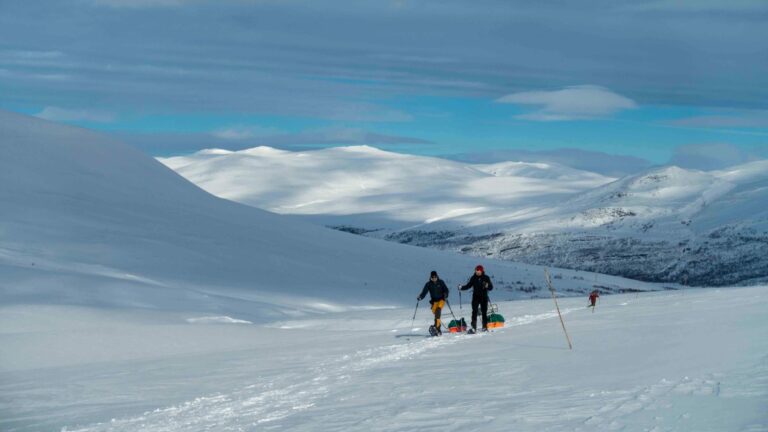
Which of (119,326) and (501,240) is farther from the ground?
(501,240)

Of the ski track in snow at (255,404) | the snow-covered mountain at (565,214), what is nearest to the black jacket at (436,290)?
the ski track in snow at (255,404)

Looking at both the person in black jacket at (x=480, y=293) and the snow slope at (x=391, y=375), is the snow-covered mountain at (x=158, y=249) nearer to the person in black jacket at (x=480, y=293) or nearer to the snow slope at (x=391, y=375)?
the snow slope at (x=391, y=375)

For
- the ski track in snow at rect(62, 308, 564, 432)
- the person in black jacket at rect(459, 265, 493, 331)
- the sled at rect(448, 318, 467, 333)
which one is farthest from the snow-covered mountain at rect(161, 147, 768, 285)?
the ski track in snow at rect(62, 308, 564, 432)

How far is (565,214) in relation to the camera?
4432 inches

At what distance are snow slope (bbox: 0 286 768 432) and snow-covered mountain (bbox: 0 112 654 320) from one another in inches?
182

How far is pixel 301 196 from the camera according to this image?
178 metres

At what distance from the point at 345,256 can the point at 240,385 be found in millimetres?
28801

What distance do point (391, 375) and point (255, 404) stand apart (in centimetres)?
237

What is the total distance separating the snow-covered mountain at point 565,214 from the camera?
73500 millimetres

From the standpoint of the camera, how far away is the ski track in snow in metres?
9.52

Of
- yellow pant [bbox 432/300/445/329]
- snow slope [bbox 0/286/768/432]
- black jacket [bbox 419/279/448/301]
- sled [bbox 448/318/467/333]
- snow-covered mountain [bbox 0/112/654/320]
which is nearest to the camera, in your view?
snow slope [bbox 0/286/768/432]

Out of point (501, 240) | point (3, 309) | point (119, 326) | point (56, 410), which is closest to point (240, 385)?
point (56, 410)

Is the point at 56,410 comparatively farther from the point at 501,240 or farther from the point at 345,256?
the point at 501,240

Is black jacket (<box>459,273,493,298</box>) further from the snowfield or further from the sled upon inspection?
the sled
